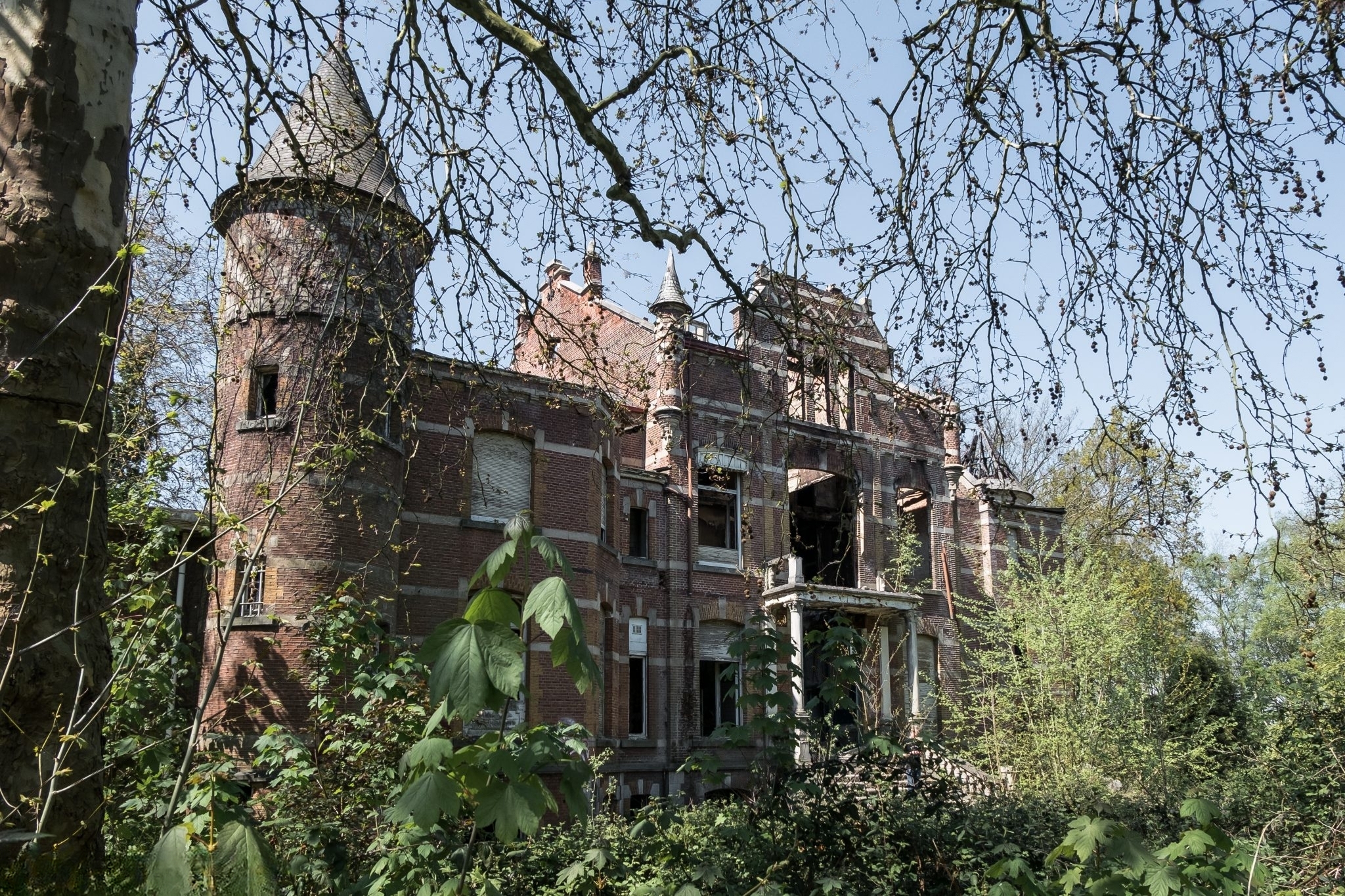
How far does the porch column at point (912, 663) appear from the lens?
971 inches

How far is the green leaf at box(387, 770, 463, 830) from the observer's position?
2.35 m

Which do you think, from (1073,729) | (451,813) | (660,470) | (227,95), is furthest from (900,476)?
(451,813)

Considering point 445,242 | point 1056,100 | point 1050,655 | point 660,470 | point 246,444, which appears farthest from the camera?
point 660,470

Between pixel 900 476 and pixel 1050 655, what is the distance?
8694mm

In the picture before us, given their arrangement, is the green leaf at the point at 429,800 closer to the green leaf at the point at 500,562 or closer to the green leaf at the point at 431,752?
the green leaf at the point at 431,752

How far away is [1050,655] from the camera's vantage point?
18906 mm

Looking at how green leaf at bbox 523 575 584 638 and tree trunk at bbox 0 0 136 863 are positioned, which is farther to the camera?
tree trunk at bbox 0 0 136 863

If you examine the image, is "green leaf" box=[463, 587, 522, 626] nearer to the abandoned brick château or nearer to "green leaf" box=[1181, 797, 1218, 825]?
"green leaf" box=[1181, 797, 1218, 825]

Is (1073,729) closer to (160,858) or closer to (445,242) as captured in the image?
(445,242)

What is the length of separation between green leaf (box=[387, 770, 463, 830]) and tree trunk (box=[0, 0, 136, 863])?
1174 millimetres

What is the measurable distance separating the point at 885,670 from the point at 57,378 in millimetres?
19377

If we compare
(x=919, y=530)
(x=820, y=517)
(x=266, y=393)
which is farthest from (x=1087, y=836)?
(x=919, y=530)

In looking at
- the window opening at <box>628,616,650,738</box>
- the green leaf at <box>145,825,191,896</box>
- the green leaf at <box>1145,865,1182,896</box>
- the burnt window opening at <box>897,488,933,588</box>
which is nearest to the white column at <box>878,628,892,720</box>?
the burnt window opening at <box>897,488,933,588</box>

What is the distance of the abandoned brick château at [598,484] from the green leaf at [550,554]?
300cm
